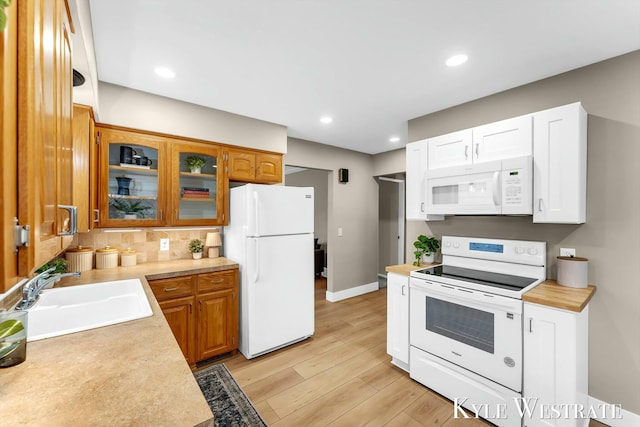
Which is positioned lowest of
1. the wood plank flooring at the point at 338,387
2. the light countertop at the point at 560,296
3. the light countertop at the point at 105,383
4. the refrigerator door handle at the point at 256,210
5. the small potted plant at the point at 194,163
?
the wood plank flooring at the point at 338,387

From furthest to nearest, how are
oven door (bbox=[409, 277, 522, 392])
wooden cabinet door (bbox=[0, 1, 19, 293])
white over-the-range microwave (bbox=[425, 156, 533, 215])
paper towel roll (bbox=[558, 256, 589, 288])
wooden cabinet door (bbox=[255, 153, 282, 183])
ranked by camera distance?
wooden cabinet door (bbox=[255, 153, 282, 183]), white over-the-range microwave (bbox=[425, 156, 533, 215]), paper towel roll (bbox=[558, 256, 589, 288]), oven door (bbox=[409, 277, 522, 392]), wooden cabinet door (bbox=[0, 1, 19, 293])

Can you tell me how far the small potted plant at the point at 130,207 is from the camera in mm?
2461

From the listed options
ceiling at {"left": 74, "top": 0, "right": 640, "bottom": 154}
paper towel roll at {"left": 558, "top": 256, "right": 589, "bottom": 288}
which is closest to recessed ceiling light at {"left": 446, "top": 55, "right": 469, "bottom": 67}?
ceiling at {"left": 74, "top": 0, "right": 640, "bottom": 154}

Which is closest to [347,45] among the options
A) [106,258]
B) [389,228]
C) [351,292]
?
[106,258]

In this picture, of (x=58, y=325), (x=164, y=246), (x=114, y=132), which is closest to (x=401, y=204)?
(x=164, y=246)

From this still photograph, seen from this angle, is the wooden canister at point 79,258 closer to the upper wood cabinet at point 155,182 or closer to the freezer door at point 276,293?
the upper wood cabinet at point 155,182

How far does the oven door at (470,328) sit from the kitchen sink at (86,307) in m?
1.99

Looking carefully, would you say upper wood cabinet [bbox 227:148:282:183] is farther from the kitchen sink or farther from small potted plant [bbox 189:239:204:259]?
the kitchen sink

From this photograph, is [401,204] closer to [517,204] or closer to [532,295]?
[517,204]

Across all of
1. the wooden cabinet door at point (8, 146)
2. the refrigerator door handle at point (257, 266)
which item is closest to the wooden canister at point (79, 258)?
the refrigerator door handle at point (257, 266)

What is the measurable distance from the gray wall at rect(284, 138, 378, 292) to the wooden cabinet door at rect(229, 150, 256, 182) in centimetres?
97

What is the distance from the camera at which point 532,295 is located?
5.82 ft

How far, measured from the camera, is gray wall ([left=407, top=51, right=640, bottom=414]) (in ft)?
6.25

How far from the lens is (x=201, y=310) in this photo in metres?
2.56
